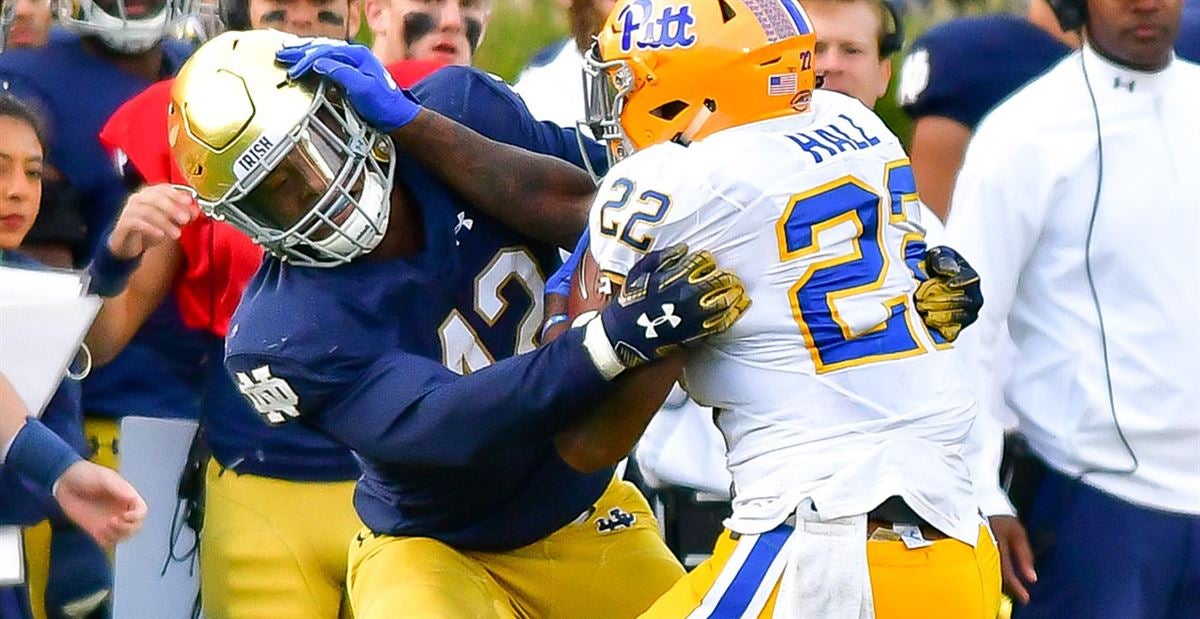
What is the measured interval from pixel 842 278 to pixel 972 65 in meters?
1.91

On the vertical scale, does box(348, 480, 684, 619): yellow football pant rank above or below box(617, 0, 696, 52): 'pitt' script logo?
below

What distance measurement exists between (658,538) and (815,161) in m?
0.93

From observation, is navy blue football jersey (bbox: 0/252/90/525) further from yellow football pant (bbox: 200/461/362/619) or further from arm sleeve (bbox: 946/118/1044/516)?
arm sleeve (bbox: 946/118/1044/516)

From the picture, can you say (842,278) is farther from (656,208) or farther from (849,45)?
(849,45)

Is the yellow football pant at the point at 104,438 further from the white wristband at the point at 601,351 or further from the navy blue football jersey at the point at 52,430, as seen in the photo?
the white wristband at the point at 601,351

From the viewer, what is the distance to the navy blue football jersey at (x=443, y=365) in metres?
3.24

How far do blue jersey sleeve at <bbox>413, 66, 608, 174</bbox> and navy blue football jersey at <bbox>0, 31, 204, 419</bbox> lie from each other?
1257mm

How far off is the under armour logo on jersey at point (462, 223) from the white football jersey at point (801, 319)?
475 millimetres

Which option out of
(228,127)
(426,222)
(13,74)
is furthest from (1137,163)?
(13,74)

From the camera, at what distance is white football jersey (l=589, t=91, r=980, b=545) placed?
309 centimetres

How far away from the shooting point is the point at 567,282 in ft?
11.0

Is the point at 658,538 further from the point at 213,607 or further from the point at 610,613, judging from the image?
the point at 213,607

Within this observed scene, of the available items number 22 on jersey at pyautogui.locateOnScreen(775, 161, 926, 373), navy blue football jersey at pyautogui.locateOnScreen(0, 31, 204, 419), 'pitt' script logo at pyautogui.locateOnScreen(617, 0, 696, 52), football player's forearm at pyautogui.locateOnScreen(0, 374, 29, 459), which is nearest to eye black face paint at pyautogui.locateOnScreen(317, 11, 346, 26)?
navy blue football jersey at pyautogui.locateOnScreen(0, 31, 204, 419)

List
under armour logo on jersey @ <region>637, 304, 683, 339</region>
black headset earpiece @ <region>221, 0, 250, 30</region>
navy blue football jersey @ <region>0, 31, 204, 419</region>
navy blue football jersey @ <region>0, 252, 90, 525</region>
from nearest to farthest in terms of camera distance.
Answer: under armour logo on jersey @ <region>637, 304, 683, 339</region> → navy blue football jersey @ <region>0, 252, 90, 525</region> → navy blue football jersey @ <region>0, 31, 204, 419</region> → black headset earpiece @ <region>221, 0, 250, 30</region>
